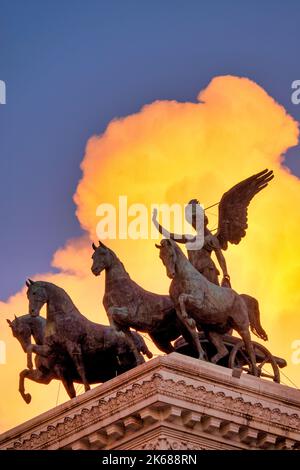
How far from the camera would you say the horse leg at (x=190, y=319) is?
3931cm

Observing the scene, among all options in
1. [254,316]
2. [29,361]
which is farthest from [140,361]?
[29,361]

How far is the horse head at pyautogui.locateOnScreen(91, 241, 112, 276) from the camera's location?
41.3m

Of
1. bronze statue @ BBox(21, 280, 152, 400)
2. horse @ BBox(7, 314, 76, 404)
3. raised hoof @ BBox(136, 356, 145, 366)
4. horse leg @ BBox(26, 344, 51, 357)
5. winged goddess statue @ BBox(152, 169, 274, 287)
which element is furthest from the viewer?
winged goddess statue @ BBox(152, 169, 274, 287)

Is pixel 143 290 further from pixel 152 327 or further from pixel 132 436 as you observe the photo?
pixel 132 436

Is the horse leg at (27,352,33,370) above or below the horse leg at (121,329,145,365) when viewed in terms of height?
above

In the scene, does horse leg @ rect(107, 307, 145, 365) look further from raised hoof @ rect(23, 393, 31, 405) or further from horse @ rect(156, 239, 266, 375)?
raised hoof @ rect(23, 393, 31, 405)

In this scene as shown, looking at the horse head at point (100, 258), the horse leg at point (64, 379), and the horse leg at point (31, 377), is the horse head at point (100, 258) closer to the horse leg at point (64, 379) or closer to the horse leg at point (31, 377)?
the horse leg at point (64, 379)

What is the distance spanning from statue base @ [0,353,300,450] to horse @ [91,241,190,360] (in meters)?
2.38

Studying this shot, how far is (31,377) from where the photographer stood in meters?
42.5

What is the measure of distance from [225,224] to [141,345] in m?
3.10

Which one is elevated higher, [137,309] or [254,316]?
[254,316]

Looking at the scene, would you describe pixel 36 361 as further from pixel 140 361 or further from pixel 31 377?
pixel 140 361

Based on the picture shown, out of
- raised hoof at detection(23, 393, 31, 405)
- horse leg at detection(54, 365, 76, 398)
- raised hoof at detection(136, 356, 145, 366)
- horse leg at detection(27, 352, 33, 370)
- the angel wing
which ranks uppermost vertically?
the angel wing

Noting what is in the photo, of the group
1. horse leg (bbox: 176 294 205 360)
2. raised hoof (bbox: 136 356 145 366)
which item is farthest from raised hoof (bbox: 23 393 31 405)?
horse leg (bbox: 176 294 205 360)
